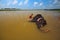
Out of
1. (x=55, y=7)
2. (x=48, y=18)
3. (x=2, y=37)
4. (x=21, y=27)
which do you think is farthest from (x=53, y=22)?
(x=2, y=37)

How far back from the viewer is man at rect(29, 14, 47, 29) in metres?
1.52

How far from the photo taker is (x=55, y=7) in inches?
59.1

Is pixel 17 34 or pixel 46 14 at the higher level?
pixel 46 14

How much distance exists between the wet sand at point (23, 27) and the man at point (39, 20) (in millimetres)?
36

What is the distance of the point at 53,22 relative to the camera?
152 centimetres

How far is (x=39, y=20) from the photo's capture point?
152 cm

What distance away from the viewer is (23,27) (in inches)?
60.2

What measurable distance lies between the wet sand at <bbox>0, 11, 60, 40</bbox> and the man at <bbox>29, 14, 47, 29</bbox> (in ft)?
0.12

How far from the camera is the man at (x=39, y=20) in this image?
4.98ft

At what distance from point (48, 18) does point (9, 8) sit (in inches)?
19.6

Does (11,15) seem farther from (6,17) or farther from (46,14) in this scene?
(46,14)

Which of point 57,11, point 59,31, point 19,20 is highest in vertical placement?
point 57,11

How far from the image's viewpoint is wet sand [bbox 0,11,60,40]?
4.98 feet

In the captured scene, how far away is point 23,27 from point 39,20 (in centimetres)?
22
